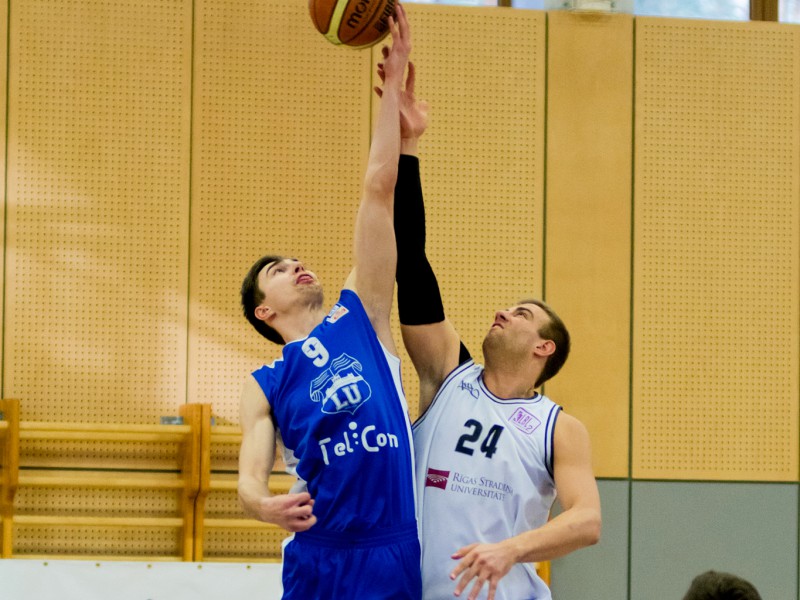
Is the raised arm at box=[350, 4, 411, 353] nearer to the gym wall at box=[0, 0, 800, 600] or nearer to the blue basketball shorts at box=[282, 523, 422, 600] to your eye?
the blue basketball shorts at box=[282, 523, 422, 600]

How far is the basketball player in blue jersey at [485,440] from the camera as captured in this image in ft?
10.1

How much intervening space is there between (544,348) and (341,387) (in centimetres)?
70

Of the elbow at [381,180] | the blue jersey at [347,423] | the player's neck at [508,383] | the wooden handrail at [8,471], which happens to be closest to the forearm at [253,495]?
the blue jersey at [347,423]

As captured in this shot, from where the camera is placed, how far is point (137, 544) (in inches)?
261

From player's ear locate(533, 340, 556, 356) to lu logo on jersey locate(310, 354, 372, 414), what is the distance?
1.95 feet

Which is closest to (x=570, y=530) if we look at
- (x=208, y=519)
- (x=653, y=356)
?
(x=208, y=519)

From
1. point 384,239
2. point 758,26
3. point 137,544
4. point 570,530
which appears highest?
point 758,26

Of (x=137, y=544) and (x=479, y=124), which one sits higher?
(x=479, y=124)

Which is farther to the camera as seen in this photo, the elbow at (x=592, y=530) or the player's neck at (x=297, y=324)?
the player's neck at (x=297, y=324)

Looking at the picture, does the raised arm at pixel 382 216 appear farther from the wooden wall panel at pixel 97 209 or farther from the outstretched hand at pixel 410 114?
the wooden wall panel at pixel 97 209

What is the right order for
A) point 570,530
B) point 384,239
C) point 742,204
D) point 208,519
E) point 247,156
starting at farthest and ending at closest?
point 742,204 < point 247,156 < point 208,519 < point 384,239 < point 570,530

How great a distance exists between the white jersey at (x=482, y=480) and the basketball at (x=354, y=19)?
4.06ft

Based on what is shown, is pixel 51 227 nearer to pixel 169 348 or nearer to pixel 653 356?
pixel 169 348

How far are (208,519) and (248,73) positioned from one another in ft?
8.74
